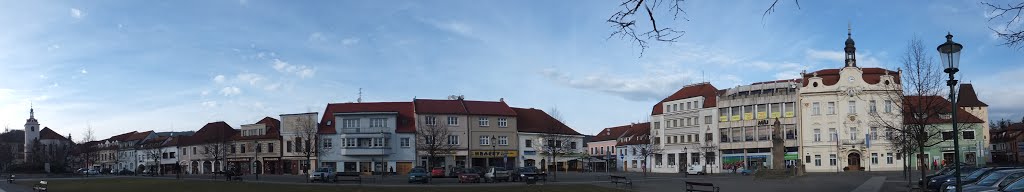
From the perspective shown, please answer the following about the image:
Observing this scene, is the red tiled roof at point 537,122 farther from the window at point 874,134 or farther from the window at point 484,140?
the window at point 874,134

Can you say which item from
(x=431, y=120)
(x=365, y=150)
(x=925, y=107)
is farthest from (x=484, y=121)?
(x=925, y=107)

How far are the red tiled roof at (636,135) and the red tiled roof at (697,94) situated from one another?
5433 mm

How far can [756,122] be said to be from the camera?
8312 centimetres

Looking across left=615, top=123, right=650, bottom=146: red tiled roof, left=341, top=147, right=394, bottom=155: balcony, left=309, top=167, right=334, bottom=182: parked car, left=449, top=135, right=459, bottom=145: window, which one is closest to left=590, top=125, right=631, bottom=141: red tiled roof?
left=615, top=123, right=650, bottom=146: red tiled roof

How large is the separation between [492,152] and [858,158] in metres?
38.6

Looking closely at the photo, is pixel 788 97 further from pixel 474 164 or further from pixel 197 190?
pixel 197 190

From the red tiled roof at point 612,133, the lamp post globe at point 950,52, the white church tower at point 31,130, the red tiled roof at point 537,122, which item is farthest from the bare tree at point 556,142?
the white church tower at point 31,130

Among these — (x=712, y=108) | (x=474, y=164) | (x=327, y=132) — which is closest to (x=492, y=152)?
(x=474, y=164)

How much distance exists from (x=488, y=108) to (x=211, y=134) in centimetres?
3705

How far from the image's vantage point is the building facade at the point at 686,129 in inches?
3474

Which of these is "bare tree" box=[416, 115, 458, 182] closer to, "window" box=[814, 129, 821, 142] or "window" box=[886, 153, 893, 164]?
"window" box=[814, 129, 821, 142]

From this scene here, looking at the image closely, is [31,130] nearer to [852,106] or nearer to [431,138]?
[431,138]

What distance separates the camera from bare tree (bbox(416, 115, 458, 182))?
8188 cm

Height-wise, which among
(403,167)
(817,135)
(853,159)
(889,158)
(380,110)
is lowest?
(403,167)
